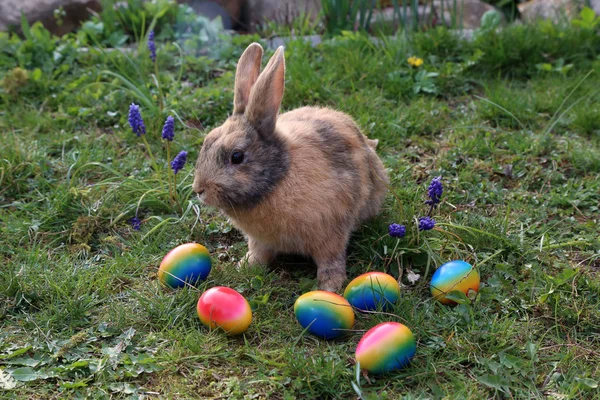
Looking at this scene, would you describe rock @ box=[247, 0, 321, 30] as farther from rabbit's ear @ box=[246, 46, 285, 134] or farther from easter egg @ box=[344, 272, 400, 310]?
easter egg @ box=[344, 272, 400, 310]

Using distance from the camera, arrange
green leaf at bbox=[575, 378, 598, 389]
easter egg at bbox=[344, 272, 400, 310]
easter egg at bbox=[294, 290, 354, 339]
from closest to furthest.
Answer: green leaf at bbox=[575, 378, 598, 389], easter egg at bbox=[294, 290, 354, 339], easter egg at bbox=[344, 272, 400, 310]

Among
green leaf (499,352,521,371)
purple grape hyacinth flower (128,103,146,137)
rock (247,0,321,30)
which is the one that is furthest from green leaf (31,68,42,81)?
green leaf (499,352,521,371)

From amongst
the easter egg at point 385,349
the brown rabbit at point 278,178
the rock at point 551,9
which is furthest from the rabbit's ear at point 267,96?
the rock at point 551,9

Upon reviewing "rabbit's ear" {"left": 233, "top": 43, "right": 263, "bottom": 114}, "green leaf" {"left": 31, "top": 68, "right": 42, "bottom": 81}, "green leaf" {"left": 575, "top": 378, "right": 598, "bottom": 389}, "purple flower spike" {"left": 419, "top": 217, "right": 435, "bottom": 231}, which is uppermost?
"rabbit's ear" {"left": 233, "top": 43, "right": 263, "bottom": 114}

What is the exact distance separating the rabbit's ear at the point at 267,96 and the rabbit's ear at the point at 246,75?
0.23 metres

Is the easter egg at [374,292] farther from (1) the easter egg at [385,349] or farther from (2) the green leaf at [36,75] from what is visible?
(2) the green leaf at [36,75]

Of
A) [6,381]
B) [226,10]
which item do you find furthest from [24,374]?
[226,10]

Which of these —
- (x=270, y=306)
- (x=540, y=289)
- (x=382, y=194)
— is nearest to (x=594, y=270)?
(x=540, y=289)

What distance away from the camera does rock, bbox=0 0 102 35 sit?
6.39 meters

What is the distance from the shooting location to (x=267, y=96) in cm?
329

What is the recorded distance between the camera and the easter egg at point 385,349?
2742 millimetres

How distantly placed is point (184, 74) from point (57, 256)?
7.91 ft

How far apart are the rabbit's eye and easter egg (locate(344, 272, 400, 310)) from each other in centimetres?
83

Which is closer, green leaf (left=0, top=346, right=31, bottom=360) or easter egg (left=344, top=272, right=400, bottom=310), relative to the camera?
green leaf (left=0, top=346, right=31, bottom=360)
